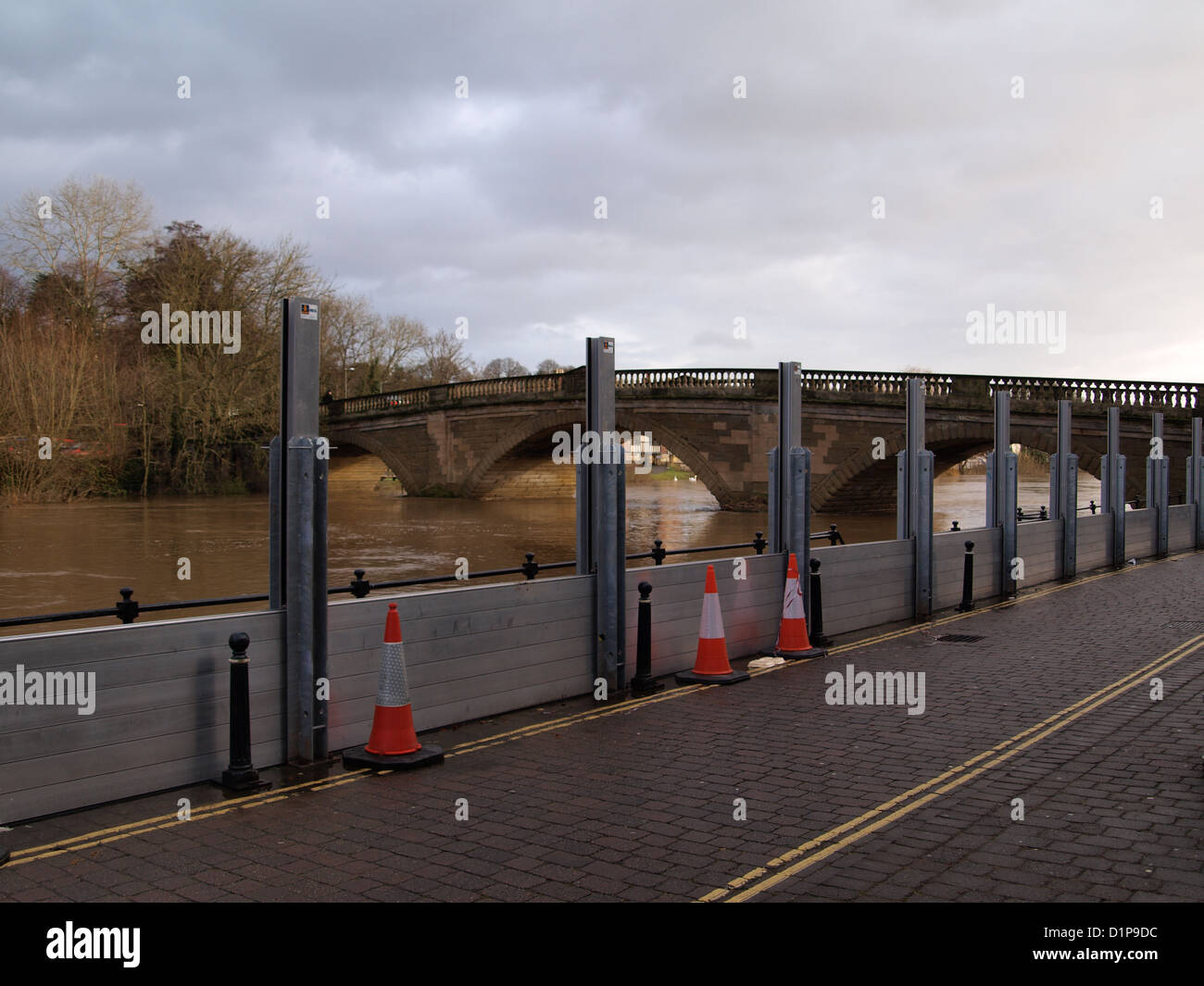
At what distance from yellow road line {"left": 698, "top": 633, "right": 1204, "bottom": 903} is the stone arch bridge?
23.4 m

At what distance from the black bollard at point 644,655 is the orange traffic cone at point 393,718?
97.3 inches

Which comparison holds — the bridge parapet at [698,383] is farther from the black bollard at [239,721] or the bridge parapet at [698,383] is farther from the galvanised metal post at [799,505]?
the black bollard at [239,721]

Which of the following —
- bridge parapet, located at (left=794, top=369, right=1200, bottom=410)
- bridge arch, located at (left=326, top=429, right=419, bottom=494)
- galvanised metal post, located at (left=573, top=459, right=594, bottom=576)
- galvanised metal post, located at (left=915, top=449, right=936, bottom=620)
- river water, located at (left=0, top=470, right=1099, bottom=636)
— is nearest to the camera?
galvanised metal post, located at (left=573, top=459, right=594, bottom=576)

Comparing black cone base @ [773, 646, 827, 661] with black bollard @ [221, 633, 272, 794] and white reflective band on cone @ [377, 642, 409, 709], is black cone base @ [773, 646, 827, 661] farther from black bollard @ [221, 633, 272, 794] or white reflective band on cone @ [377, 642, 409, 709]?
black bollard @ [221, 633, 272, 794]

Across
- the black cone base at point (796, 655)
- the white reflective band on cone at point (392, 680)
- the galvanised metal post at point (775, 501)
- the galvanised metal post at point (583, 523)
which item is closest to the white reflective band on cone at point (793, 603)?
the black cone base at point (796, 655)

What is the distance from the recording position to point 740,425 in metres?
41.5

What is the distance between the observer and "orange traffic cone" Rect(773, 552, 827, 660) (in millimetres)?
10414

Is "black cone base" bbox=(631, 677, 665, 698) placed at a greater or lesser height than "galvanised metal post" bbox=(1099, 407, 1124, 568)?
lesser

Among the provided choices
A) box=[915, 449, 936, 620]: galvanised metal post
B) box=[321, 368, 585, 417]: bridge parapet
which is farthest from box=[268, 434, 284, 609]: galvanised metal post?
box=[321, 368, 585, 417]: bridge parapet

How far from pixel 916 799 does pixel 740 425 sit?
35.9m

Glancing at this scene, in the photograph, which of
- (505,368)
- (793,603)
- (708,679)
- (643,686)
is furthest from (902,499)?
(505,368)
